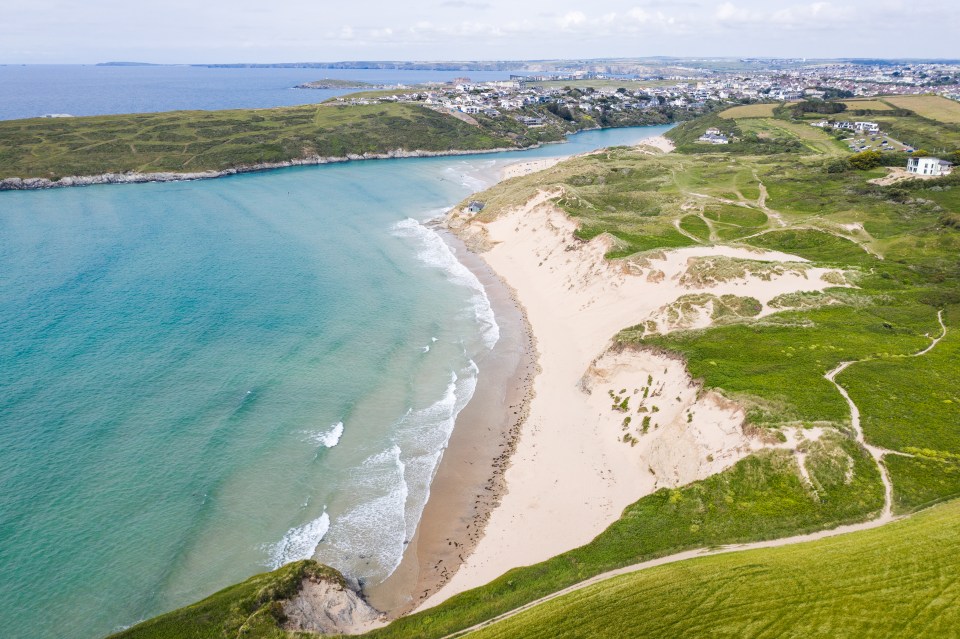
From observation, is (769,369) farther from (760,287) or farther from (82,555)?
(82,555)

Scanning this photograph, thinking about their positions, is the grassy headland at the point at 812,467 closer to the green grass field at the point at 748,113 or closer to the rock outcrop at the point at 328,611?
the rock outcrop at the point at 328,611

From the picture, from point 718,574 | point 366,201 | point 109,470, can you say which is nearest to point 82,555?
point 109,470

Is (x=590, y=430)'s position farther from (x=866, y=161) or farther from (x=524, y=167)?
(x=524, y=167)

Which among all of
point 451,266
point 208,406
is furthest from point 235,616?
point 451,266

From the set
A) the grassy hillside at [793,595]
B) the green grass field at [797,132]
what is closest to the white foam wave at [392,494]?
the grassy hillside at [793,595]

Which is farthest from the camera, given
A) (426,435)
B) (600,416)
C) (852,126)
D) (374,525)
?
(852,126)

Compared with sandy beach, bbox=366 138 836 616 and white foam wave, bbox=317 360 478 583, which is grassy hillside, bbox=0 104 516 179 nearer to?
sandy beach, bbox=366 138 836 616

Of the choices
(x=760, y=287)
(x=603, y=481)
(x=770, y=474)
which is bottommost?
(x=603, y=481)
